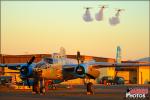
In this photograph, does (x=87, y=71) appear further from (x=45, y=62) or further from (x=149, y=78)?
→ (x=149, y=78)

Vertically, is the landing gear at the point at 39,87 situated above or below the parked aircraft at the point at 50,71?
below

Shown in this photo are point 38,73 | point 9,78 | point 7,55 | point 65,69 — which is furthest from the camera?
point 7,55

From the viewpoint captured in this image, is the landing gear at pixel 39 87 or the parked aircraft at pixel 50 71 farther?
the landing gear at pixel 39 87

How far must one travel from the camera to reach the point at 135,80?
Answer: 109 metres

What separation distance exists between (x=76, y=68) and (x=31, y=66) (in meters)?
4.50

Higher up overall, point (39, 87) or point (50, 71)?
point (50, 71)

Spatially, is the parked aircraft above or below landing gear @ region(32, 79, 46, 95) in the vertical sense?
above

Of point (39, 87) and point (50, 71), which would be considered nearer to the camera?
point (39, 87)

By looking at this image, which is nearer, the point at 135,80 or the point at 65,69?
the point at 65,69

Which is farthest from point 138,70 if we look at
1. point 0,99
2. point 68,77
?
point 0,99

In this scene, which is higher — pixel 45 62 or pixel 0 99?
pixel 45 62

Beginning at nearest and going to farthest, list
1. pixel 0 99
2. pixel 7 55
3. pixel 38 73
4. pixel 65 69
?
pixel 0 99 → pixel 38 73 → pixel 65 69 → pixel 7 55

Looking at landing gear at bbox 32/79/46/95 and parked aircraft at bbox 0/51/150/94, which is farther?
landing gear at bbox 32/79/46/95

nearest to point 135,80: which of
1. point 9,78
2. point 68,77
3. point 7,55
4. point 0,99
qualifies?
point 7,55
